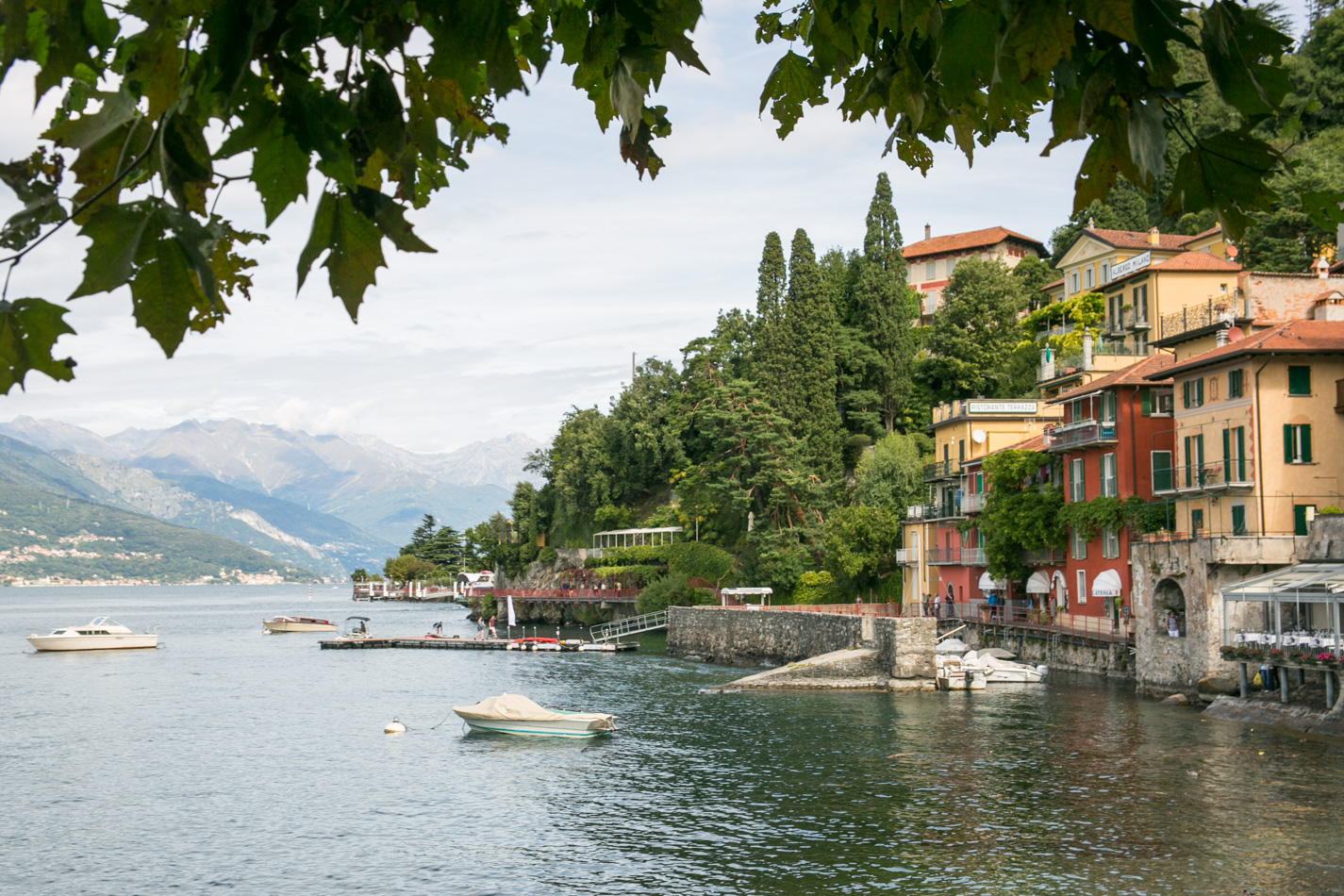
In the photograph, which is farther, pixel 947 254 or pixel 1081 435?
pixel 947 254

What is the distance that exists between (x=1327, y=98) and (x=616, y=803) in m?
56.4

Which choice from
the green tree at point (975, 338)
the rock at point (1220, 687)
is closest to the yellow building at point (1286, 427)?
the rock at point (1220, 687)

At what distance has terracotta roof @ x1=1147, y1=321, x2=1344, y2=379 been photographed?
3291cm

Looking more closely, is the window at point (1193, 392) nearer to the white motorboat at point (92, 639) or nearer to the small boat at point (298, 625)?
the white motorboat at point (92, 639)

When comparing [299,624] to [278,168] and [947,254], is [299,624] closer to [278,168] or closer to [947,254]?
[947,254]

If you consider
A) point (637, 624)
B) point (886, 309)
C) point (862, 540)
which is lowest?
point (637, 624)

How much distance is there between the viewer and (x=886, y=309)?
7256 cm

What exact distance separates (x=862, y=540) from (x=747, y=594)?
362 inches

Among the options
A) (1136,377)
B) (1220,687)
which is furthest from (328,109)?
(1136,377)

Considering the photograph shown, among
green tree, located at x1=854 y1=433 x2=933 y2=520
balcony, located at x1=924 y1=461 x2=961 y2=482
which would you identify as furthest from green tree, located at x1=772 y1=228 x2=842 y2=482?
balcony, located at x1=924 y1=461 x2=961 y2=482

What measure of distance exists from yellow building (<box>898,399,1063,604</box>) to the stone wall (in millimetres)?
8904

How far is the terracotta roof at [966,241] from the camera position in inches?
3615

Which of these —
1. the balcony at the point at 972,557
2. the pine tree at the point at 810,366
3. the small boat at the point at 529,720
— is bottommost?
the small boat at the point at 529,720

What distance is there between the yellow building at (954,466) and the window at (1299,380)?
19.8m
